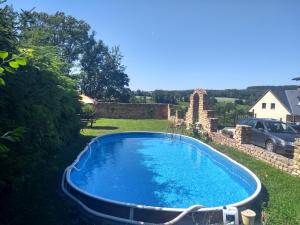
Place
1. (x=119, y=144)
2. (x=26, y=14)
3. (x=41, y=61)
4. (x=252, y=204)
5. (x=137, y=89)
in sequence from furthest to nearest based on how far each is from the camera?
1. (x=137, y=89)
2. (x=119, y=144)
3. (x=252, y=204)
4. (x=41, y=61)
5. (x=26, y=14)

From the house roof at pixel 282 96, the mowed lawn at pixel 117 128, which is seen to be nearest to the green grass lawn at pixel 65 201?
the mowed lawn at pixel 117 128

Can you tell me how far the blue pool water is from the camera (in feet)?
31.1

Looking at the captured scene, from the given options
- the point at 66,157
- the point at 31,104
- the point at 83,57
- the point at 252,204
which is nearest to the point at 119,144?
the point at 66,157

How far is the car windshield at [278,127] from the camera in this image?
15.3 m

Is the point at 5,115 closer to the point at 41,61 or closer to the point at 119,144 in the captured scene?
Result: the point at 41,61

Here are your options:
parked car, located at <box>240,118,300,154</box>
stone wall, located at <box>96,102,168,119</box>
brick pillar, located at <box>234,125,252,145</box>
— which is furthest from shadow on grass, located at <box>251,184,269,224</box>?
stone wall, located at <box>96,102,168,119</box>

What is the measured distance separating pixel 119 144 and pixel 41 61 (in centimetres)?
1194

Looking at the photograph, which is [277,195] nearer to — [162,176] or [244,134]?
[162,176]

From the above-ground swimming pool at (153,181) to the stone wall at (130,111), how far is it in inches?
572

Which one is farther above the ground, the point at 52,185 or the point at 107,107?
the point at 107,107

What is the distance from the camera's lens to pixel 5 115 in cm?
520

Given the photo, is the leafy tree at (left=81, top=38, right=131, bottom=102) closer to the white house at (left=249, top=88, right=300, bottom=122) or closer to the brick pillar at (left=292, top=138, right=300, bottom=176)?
the white house at (left=249, top=88, right=300, bottom=122)

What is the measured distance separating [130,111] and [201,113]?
39.1 ft

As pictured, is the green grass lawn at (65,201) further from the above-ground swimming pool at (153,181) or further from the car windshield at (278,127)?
the car windshield at (278,127)
